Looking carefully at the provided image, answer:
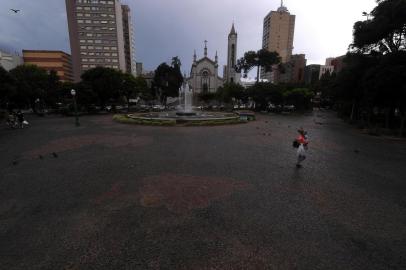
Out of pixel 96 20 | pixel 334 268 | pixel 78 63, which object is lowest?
pixel 334 268

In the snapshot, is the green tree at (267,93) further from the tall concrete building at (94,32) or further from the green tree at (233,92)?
the tall concrete building at (94,32)

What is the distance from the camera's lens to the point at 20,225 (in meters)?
4.25

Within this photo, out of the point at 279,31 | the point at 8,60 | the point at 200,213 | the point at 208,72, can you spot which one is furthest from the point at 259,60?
the point at 8,60

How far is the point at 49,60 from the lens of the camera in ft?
238

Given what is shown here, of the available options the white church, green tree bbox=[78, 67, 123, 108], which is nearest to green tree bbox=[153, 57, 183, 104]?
the white church

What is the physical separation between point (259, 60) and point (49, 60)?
246 feet

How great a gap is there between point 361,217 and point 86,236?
6.06 m

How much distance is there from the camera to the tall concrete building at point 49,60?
69.2 metres

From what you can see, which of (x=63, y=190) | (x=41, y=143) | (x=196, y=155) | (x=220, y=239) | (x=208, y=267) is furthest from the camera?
(x=41, y=143)

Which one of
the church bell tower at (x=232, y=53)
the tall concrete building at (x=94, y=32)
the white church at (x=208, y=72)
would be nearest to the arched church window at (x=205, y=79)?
the white church at (x=208, y=72)

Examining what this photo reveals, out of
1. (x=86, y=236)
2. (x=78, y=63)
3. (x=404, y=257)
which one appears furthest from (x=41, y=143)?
(x=78, y=63)

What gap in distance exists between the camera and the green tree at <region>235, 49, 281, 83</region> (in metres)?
53.0

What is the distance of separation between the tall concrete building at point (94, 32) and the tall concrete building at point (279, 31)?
7228 cm

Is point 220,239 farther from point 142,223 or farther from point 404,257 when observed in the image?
point 404,257
